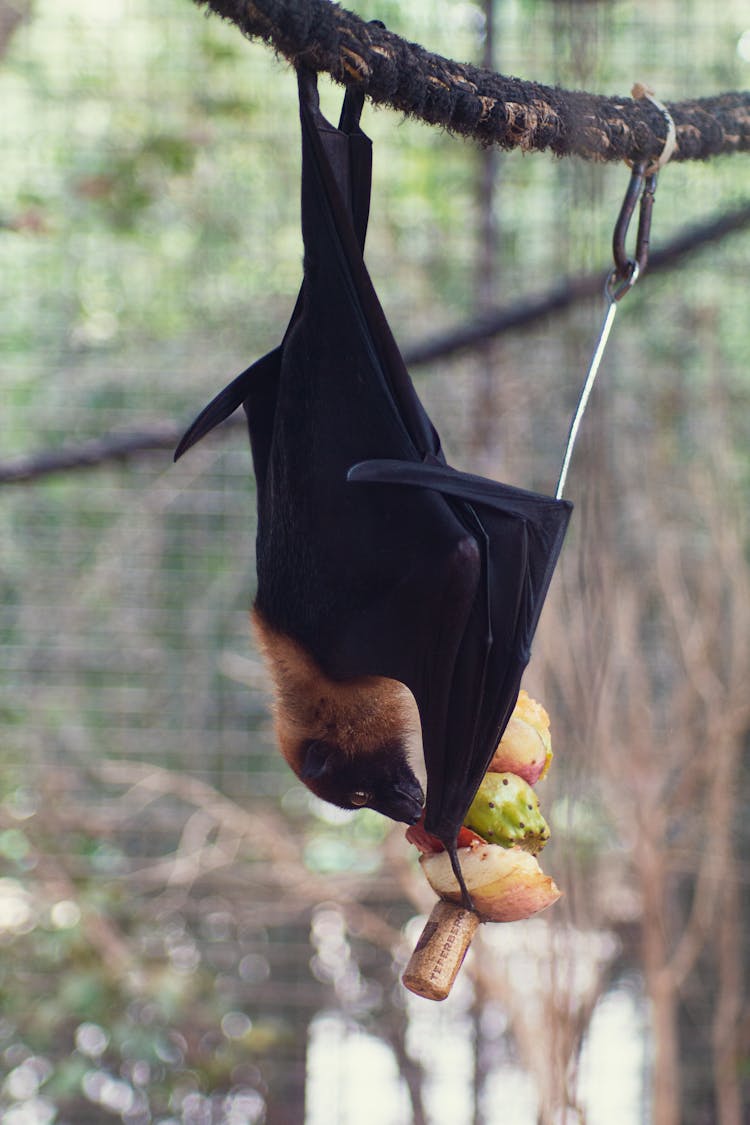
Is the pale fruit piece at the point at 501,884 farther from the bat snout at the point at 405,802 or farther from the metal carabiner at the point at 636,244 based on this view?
the metal carabiner at the point at 636,244

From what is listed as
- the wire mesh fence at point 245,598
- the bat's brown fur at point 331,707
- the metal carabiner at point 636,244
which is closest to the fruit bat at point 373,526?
the bat's brown fur at point 331,707

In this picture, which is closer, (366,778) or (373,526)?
(373,526)

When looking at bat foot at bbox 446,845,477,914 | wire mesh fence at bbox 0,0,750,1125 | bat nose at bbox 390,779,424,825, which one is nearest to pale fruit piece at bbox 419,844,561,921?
bat foot at bbox 446,845,477,914

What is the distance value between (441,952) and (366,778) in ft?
0.99

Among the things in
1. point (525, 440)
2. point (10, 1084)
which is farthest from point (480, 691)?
point (10, 1084)

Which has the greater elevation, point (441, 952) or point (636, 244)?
point (636, 244)

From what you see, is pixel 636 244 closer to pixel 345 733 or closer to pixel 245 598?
pixel 345 733

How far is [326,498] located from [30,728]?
1660 millimetres

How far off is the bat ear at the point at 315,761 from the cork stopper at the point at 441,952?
280 mm

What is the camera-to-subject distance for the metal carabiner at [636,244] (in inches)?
30.5

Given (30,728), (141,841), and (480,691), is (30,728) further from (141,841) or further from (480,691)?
(480,691)

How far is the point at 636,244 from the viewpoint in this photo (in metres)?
0.80

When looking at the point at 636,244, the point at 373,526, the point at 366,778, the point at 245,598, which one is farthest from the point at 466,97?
the point at 245,598

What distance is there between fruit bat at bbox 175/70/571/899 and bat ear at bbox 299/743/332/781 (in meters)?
0.08
